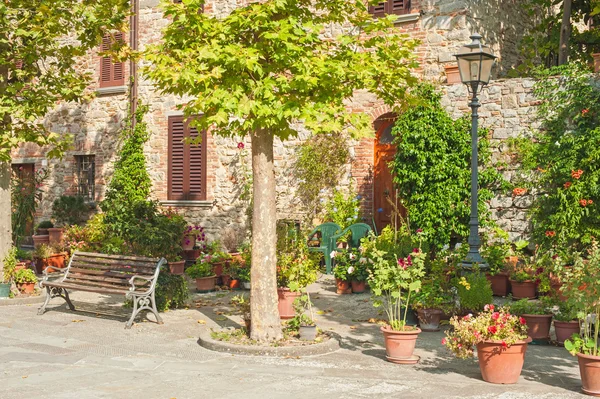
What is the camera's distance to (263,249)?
8234 mm

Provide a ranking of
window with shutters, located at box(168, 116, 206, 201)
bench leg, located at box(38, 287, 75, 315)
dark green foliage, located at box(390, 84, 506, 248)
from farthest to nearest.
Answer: window with shutters, located at box(168, 116, 206, 201)
dark green foliage, located at box(390, 84, 506, 248)
bench leg, located at box(38, 287, 75, 315)

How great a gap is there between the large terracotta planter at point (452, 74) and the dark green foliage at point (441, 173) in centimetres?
36

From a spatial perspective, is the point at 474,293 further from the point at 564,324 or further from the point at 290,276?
the point at 290,276

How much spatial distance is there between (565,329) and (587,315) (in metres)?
1.65

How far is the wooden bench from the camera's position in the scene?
9500 mm

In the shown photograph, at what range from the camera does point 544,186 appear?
37.8 ft

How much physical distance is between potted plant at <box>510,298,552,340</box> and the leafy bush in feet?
1.94

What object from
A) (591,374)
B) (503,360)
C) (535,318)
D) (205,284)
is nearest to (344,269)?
(205,284)

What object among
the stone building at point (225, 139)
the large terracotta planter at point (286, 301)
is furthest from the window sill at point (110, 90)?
the large terracotta planter at point (286, 301)

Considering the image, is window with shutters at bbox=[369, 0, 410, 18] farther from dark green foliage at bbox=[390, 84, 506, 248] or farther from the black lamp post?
the black lamp post

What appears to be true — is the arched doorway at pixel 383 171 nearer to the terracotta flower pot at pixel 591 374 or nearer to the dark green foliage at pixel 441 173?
the dark green foliage at pixel 441 173

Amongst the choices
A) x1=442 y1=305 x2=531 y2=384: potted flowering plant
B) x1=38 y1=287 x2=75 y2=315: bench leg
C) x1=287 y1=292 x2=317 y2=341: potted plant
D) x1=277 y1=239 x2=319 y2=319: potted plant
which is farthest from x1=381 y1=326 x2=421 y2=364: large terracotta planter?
x1=38 y1=287 x2=75 y2=315: bench leg

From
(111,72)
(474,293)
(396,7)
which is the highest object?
(396,7)

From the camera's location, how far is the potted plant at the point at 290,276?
946 cm
